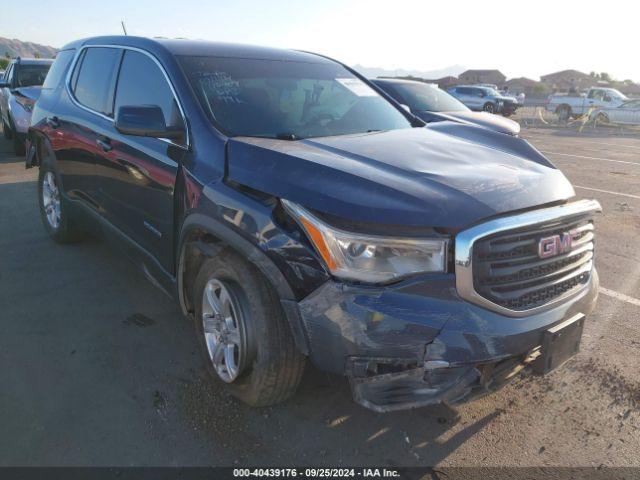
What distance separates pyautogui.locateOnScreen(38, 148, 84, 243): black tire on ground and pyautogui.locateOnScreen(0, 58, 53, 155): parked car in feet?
17.2

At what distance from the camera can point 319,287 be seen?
211cm

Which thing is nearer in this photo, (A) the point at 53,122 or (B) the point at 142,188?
(B) the point at 142,188

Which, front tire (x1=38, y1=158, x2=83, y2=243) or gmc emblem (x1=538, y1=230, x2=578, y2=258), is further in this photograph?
front tire (x1=38, y1=158, x2=83, y2=243)

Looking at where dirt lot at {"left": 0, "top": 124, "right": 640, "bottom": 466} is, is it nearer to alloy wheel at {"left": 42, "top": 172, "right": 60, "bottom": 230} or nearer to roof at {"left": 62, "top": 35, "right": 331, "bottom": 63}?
alloy wheel at {"left": 42, "top": 172, "right": 60, "bottom": 230}

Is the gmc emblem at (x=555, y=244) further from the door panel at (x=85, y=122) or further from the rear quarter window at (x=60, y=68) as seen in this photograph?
the rear quarter window at (x=60, y=68)

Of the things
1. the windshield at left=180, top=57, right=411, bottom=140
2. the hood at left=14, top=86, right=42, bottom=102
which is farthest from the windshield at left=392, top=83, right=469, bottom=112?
the hood at left=14, top=86, right=42, bottom=102

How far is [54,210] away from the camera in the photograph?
5148mm

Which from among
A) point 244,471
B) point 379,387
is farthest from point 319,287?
point 244,471

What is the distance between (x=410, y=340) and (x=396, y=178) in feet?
2.40

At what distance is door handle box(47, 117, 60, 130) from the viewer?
4.58 metres

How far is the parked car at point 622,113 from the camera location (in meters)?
22.4

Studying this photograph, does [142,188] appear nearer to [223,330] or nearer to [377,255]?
[223,330]

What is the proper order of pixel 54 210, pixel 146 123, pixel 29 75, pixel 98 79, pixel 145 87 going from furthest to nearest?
1. pixel 29 75
2. pixel 54 210
3. pixel 98 79
4. pixel 145 87
5. pixel 146 123

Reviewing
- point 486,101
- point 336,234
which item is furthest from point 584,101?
point 336,234
